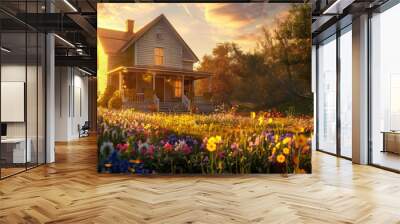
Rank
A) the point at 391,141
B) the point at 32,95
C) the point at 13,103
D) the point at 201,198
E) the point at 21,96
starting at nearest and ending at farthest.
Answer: the point at 201,198, the point at 13,103, the point at 21,96, the point at 391,141, the point at 32,95

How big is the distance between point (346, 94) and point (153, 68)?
15.9ft

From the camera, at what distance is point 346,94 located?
30.2 feet

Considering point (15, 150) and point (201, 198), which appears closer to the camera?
point (201, 198)

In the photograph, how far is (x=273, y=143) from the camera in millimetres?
6777

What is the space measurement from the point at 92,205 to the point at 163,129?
95.3 inches

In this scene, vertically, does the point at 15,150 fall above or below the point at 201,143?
below

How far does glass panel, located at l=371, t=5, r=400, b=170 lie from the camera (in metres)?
7.10

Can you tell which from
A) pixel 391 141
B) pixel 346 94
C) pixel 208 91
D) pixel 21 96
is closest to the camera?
pixel 208 91

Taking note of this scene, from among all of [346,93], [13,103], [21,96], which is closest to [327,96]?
[346,93]

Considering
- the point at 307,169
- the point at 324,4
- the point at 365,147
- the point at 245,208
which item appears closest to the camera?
the point at 245,208

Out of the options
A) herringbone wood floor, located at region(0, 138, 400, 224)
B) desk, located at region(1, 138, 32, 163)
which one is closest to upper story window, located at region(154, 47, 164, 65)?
herringbone wood floor, located at region(0, 138, 400, 224)

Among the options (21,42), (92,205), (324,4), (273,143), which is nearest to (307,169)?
(273,143)

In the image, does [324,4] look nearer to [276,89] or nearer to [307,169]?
[276,89]

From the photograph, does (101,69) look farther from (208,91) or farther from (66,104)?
(66,104)
